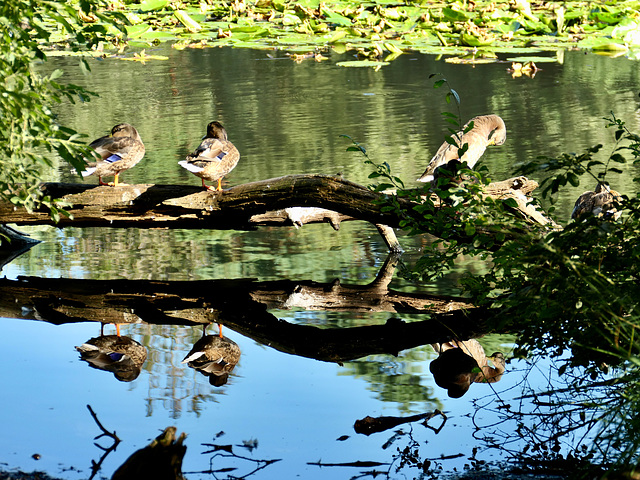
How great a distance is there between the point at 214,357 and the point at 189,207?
1.78 metres

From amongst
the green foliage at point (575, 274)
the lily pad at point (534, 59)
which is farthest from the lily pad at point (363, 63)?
the green foliage at point (575, 274)

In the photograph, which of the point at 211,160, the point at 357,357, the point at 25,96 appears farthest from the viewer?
the point at 211,160

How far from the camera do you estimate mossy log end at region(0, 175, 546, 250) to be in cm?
657

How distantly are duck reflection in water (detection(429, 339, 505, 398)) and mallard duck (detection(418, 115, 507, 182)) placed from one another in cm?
200

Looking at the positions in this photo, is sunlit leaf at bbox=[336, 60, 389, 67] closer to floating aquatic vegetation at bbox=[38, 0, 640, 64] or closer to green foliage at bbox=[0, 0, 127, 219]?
floating aquatic vegetation at bbox=[38, 0, 640, 64]

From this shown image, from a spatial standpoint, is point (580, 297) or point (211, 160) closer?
point (580, 297)

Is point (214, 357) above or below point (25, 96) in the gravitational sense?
below

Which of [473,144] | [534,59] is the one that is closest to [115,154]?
[473,144]

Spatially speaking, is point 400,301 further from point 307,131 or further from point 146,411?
point 307,131

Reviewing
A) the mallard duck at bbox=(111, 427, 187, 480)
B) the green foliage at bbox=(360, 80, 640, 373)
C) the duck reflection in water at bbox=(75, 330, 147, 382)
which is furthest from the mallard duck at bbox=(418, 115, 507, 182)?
the mallard duck at bbox=(111, 427, 187, 480)

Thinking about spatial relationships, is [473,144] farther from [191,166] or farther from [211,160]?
[191,166]

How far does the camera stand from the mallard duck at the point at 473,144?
24.9 feet

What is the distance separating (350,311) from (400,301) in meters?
0.39

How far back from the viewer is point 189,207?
22.3 feet
